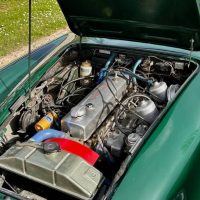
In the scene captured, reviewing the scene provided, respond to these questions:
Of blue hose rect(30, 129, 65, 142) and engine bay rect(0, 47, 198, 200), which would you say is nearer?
engine bay rect(0, 47, 198, 200)

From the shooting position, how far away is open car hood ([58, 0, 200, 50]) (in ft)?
8.39

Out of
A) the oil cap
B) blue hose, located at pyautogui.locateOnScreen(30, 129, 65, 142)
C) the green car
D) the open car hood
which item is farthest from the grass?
the oil cap

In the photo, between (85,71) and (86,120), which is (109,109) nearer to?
(86,120)

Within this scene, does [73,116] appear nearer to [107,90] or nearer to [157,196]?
[107,90]

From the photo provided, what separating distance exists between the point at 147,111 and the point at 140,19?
0.65 m

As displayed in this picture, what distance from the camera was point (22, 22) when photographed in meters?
7.46

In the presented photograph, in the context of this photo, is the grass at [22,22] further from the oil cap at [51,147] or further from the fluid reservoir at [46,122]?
the oil cap at [51,147]

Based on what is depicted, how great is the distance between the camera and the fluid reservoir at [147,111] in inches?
103

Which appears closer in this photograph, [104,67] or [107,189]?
[107,189]

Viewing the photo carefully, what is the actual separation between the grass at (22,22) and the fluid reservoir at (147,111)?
400cm

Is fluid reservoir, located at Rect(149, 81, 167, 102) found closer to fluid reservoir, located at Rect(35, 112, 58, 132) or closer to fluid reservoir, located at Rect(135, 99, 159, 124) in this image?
fluid reservoir, located at Rect(135, 99, 159, 124)

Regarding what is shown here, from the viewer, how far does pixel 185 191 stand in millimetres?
2244

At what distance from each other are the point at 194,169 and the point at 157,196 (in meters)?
0.45

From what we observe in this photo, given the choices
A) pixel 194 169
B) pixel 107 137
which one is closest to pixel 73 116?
pixel 107 137
